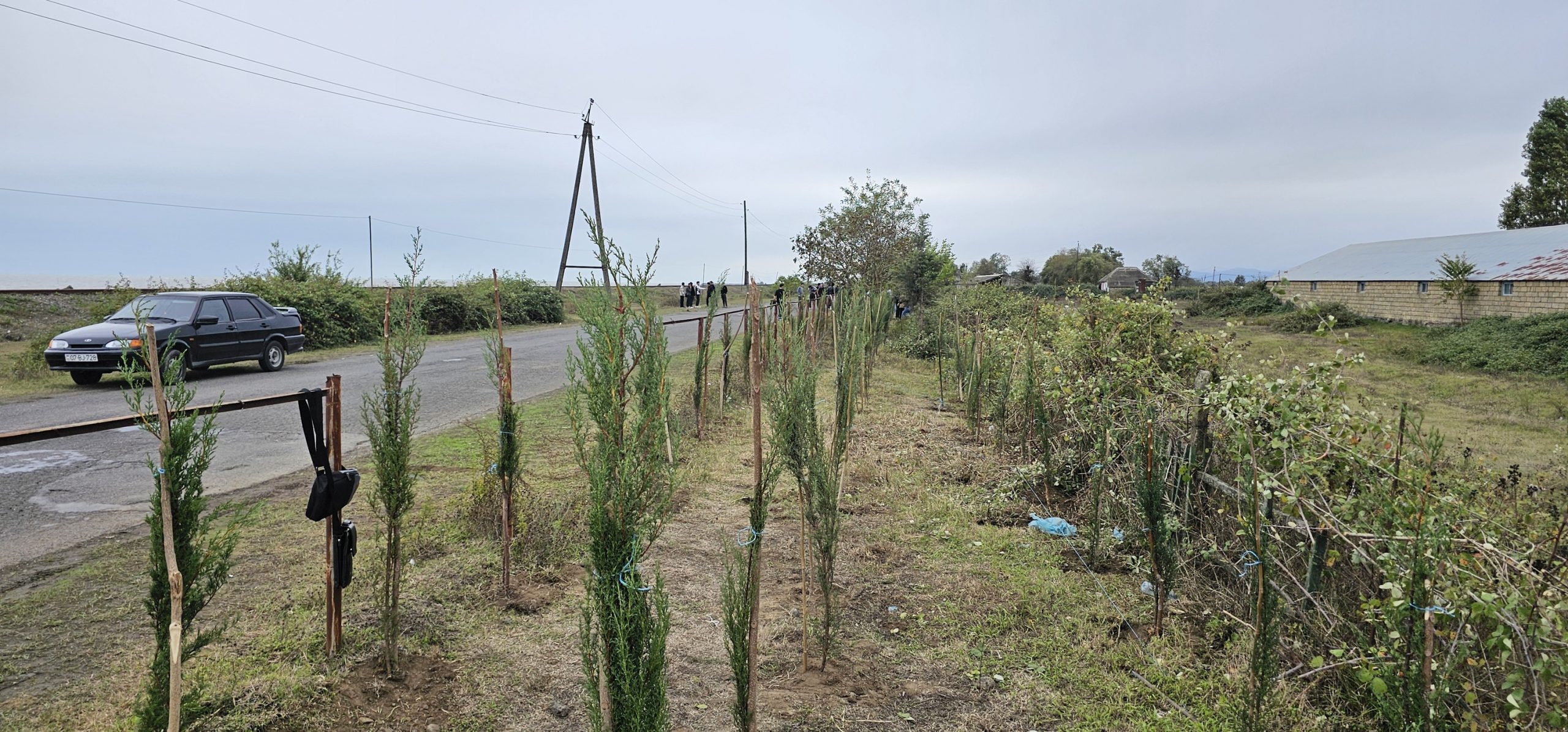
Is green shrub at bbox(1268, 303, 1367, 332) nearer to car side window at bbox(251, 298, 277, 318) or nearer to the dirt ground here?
the dirt ground

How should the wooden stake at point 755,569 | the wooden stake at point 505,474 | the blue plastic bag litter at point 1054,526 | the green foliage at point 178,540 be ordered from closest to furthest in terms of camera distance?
the green foliage at point 178,540 → the wooden stake at point 755,569 → the wooden stake at point 505,474 → the blue plastic bag litter at point 1054,526

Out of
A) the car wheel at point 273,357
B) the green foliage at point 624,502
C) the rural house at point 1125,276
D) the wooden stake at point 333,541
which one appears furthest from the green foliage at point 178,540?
the rural house at point 1125,276

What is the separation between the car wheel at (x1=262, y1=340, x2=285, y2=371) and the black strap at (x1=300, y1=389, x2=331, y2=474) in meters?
12.2

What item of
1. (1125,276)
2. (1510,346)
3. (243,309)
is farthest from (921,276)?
(1125,276)

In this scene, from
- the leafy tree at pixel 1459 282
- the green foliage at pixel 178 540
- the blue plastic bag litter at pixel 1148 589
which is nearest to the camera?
the green foliage at pixel 178 540

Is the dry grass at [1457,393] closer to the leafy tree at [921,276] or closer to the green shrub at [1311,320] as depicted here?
the green shrub at [1311,320]

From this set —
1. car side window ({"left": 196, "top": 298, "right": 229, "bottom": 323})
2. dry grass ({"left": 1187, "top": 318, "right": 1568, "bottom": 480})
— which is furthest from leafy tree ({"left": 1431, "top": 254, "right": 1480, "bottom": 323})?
car side window ({"left": 196, "top": 298, "right": 229, "bottom": 323})

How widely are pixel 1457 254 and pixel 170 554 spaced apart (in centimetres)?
3721

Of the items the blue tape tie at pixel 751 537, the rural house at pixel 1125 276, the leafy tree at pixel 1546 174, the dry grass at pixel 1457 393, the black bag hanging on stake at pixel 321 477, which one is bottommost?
the dry grass at pixel 1457 393

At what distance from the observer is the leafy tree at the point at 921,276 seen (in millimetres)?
24719

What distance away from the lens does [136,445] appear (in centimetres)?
745

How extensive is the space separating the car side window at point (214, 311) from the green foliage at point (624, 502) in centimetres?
1206

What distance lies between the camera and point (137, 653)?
347cm

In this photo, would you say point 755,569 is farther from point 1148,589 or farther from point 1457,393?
point 1457,393
